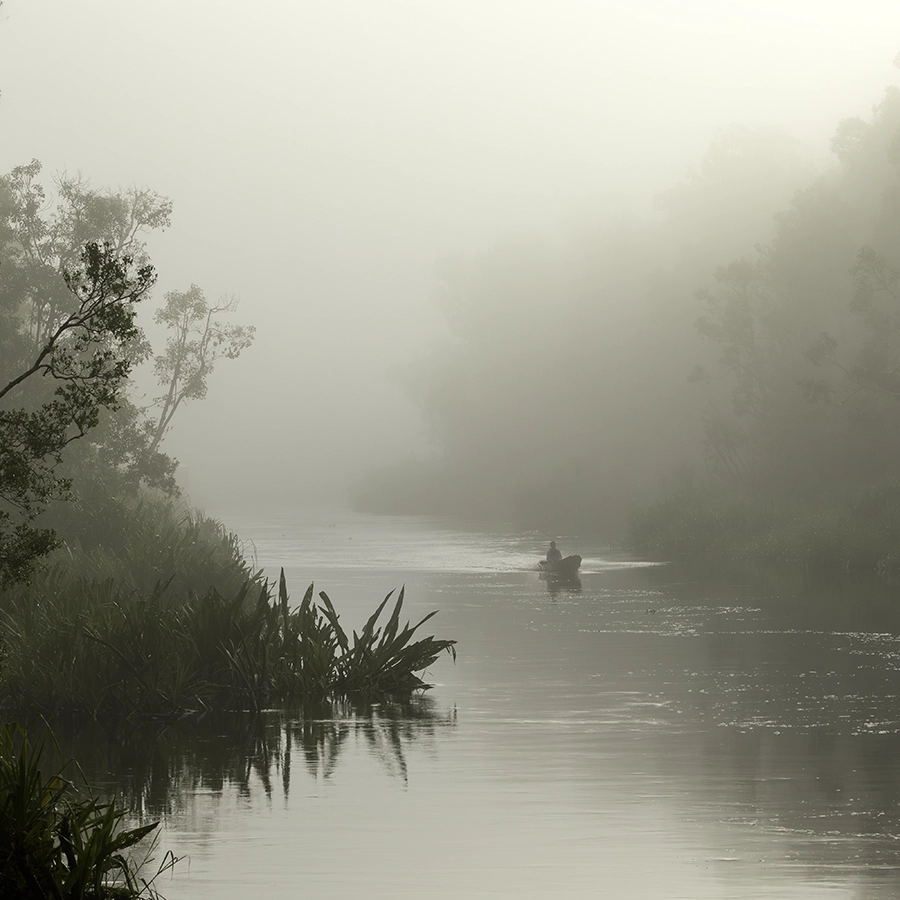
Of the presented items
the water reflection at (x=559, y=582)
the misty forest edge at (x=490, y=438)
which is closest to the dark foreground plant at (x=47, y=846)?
the misty forest edge at (x=490, y=438)

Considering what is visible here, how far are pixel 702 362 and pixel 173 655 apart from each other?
69512 millimetres

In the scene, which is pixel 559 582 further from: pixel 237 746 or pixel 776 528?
pixel 237 746

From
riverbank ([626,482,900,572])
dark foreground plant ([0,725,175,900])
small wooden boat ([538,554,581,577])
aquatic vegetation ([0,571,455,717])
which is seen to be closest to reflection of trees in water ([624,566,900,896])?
aquatic vegetation ([0,571,455,717])

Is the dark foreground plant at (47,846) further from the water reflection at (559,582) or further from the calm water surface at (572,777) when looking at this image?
the water reflection at (559,582)

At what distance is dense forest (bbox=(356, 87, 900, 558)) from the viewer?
62625mm

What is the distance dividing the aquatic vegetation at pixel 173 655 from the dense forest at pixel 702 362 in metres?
31.8

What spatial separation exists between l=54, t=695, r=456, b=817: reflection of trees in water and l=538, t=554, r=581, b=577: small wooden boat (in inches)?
1017

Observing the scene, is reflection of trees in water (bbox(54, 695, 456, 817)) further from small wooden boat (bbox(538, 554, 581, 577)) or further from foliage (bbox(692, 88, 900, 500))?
foliage (bbox(692, 88, 900, 500))

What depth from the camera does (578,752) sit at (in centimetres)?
1886

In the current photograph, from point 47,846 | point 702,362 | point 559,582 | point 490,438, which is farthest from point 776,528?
point 490,438

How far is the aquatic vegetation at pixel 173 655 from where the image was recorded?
21.5m

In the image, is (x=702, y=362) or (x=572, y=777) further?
(x=702, y=362)

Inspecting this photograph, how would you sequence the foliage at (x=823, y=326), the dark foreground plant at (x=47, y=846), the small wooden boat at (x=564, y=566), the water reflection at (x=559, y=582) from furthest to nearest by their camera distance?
the foliage at (x=823, y=326)
the small wooden boat at (x=564, y=566)
the water reflection at (x=559, y=582)
the dark foreground plant at (x=47, y=846)

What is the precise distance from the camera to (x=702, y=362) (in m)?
88.6
